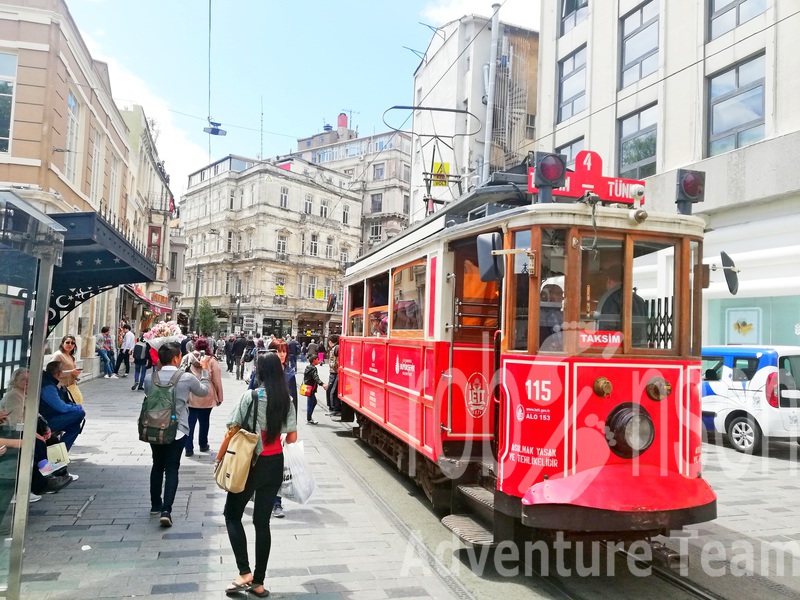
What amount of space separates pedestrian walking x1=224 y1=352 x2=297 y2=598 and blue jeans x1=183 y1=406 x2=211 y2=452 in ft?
15.5

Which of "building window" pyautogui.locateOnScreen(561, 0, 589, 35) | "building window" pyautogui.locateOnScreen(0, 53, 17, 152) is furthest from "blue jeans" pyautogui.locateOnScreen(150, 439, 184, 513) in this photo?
"building window" pyautogui.locateOnScreen(561, 0, 589, 35)

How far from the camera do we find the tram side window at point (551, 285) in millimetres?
4898

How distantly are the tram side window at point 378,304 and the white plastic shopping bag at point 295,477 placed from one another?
11.1 feet

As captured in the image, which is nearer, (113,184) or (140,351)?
(140,351)

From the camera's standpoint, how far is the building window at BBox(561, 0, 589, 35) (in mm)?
19484

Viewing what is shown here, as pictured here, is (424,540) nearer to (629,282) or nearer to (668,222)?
(629,282)

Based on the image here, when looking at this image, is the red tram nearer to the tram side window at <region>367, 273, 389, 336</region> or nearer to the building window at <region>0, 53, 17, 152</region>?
the tram side window at <region>367, 273, 389, 336</region>

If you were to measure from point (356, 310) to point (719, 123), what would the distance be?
10030 mm

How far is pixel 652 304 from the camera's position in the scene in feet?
16.9

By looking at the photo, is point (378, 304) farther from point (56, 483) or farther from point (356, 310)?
point (56, 483)

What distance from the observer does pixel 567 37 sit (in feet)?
66.0

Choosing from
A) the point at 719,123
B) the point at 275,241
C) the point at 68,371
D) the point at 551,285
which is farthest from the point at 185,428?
the point at 275,241

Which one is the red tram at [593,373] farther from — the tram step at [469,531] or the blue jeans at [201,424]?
the blue jeans at [201,424]

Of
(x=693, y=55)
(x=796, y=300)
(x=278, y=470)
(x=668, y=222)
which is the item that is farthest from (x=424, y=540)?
(x=693, y=55)
